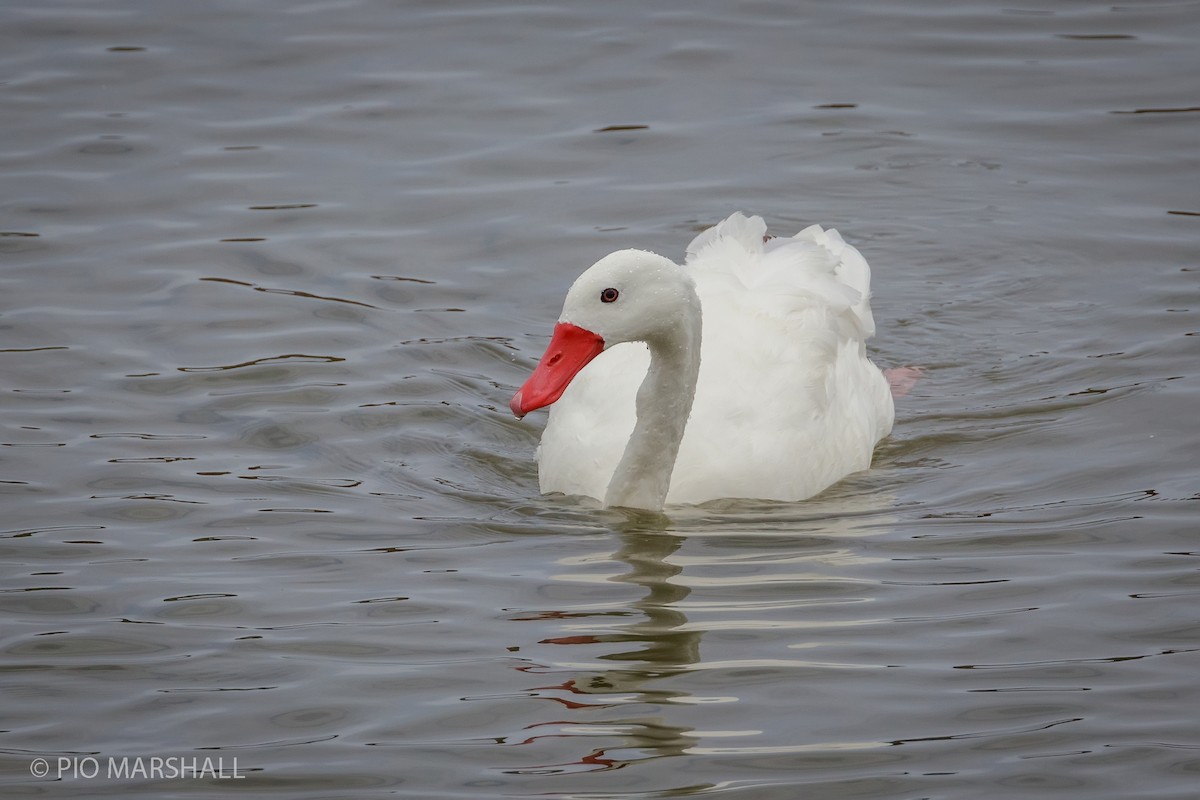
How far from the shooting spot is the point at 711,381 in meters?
8.14

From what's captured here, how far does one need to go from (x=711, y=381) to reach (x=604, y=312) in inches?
48.4

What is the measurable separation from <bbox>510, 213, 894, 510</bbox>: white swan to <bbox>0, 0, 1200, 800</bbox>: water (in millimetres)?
215

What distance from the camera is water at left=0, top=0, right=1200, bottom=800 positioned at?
572cm

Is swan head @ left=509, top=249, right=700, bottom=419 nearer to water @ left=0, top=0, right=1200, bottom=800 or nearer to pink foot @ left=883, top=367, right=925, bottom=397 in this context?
A: water @ left=0, top=0, right=1200, bottom=800

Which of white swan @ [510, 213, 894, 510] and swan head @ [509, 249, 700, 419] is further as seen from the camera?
white swan @ [510, 213, 894, 510]

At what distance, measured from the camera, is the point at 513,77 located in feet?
47.4

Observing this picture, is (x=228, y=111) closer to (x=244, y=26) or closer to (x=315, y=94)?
(x=315, y=94)

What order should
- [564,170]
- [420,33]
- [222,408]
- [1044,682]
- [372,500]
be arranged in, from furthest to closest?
1. [420,33]
2. [564,170]
3. [222,408]
4. [372,500]
5. [1044,682]

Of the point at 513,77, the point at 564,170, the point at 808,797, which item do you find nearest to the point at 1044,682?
the point at 808,797

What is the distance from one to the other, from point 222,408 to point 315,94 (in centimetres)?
571

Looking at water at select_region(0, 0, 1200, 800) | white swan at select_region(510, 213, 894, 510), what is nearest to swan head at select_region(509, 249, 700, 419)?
white swan at select_region(510, 213, 894, 510)

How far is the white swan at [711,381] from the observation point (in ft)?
23.4

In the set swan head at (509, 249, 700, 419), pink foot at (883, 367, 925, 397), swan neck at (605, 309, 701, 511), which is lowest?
pink foot at (883, 367, 925, 397)

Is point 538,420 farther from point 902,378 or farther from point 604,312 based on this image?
point 604,312
